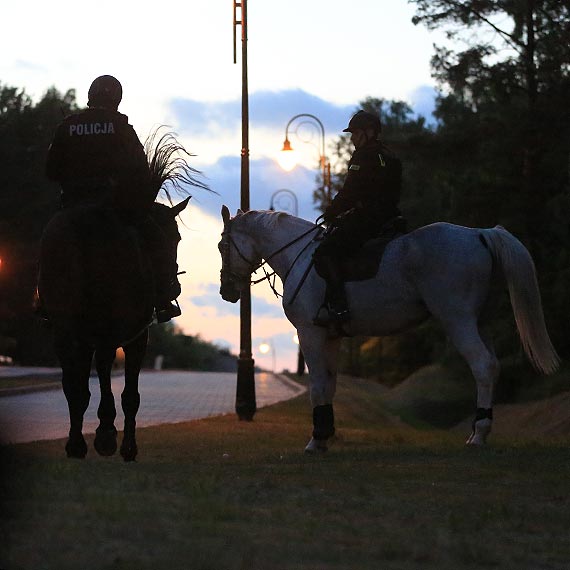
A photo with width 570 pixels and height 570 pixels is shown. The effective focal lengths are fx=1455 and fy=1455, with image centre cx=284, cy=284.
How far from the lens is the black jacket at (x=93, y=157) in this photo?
39.1ft

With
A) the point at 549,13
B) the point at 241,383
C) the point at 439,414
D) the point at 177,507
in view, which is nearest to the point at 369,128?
the point at 177,507

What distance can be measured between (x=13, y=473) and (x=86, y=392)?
2.98m

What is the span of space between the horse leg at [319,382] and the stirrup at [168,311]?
2.43 meters

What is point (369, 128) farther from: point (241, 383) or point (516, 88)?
point (516, 88)

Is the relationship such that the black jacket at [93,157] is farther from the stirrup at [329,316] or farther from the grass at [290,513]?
the stirrup at [329,316]

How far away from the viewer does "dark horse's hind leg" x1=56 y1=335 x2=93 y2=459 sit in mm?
11711

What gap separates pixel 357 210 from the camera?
46.9ft

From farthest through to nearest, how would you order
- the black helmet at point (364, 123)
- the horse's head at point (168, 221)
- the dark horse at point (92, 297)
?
the black helmet at point (364, 123)
the horse's head at point (168, 221)
the dark horse at point (92, 297)

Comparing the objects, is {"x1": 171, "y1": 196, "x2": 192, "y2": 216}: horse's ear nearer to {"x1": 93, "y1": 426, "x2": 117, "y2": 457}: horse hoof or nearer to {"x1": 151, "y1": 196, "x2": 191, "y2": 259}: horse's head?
{"x1": 151, "y1": 196, "x2": 191, "y2": 259}: horse's head

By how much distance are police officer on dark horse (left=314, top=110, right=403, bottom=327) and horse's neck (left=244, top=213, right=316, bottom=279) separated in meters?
0.74

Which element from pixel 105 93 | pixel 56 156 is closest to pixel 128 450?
pixel 56 156

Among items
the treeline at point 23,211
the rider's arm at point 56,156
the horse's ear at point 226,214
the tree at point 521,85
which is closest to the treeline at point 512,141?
the tree at point 521,85

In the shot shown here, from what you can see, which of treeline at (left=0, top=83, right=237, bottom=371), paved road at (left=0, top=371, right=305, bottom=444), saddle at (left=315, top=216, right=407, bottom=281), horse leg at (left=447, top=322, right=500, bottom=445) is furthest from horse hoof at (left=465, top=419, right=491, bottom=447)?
treeline at (left=0, top=83, right=237, bottom=371)

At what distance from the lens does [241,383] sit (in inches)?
976
